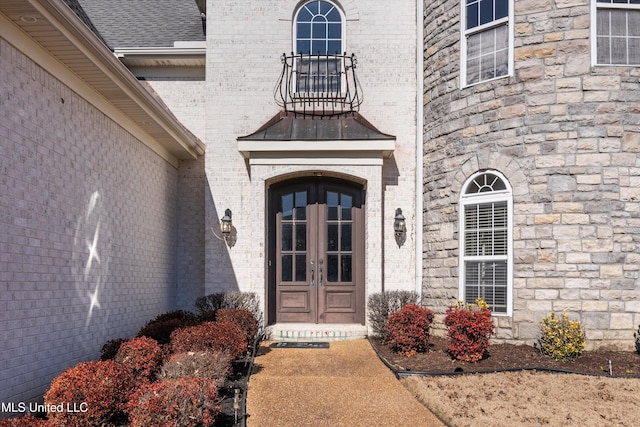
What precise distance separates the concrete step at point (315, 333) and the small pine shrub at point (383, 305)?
0.34 m

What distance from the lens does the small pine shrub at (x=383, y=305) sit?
9.22 metres

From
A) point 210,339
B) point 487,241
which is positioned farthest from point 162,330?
point 487,241

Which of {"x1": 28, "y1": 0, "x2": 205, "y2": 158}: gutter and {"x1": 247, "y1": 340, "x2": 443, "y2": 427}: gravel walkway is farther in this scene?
{"x1": 247, "y1": 340, "x2": 443, "y2": 427}: gravel walkway

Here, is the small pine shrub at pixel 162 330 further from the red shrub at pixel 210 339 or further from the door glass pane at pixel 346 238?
the door glass pane at pixel 346 238

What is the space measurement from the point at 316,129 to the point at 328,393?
5087 millimetres

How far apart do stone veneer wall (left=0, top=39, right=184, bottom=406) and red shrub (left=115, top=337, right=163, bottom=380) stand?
754 millimetres

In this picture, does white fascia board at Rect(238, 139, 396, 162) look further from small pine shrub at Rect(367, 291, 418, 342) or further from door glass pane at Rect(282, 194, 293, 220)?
small pine shrub at Rect(367, 291, 418, 342)

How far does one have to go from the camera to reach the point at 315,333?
9461 mm

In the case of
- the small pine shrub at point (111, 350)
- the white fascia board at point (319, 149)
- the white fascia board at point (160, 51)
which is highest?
the white fascia board at point (160, 51)

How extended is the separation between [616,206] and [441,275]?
2805 millimetres

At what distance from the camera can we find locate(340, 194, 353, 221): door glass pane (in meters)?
10.3

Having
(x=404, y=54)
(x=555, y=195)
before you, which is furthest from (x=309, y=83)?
(x=555, y=195)

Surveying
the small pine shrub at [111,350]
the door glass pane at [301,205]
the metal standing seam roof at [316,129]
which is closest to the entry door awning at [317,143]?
the metal standing seam roof at [316,129]

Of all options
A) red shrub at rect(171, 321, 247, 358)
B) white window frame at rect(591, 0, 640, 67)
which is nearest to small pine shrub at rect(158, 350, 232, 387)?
red shrub at rect(171, 321, 247, 358)
